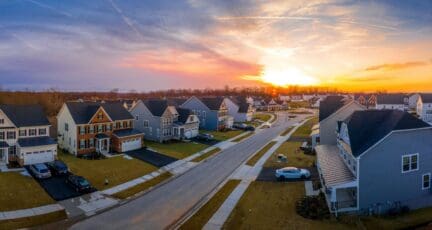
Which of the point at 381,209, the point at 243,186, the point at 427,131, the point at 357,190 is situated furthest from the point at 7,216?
the point at 427,131

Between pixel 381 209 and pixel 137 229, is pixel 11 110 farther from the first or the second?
pixel 381 209

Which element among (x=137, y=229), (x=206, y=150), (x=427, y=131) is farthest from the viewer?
(x=206, y=150)

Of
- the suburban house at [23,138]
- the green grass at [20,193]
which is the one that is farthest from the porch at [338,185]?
the suburban house at [23,138]

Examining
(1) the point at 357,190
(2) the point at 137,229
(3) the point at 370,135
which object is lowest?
(2) the point at 137,229

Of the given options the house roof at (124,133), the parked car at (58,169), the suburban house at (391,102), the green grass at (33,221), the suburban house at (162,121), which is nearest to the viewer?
the green grass at (33,221)

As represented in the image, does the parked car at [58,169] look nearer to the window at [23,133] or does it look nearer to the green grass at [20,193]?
the green grass at [20,193]

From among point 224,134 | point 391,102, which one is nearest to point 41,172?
point 224,134

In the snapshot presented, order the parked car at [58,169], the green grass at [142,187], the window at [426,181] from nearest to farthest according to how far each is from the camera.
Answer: the window at [426,181]
the green grass at [142,187]
the parked car at [58,169]
